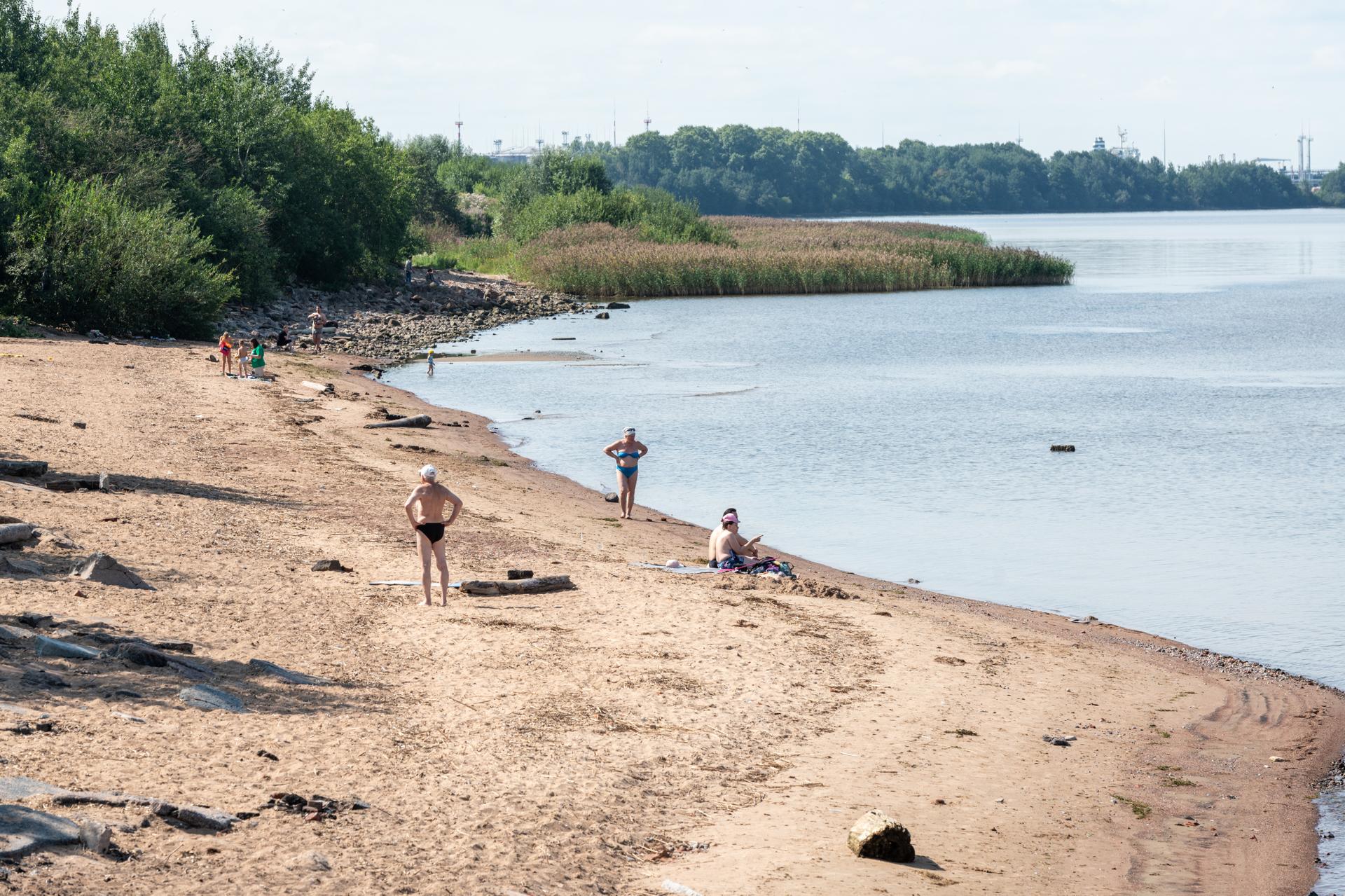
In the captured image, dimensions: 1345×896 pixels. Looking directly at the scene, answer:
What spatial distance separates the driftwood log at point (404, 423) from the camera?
29.8 m

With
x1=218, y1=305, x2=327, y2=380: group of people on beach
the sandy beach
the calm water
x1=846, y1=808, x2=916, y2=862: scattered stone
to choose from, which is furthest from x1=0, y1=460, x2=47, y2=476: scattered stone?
A: x1=218, y1=305, x2=327, y2=380: group of people on beach

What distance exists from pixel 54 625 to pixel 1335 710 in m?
12.3

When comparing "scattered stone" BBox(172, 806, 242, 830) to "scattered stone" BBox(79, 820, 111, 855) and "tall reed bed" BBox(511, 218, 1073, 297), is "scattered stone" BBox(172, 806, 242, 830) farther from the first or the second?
"tall reed bed" BBox(511, 218, 1073, 297)

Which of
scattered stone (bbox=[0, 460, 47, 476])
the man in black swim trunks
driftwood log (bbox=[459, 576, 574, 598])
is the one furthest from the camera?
scattered stone (bbox=[0, 460, 47, 476])

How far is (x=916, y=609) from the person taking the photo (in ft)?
57.1

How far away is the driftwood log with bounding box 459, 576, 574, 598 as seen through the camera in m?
15.3

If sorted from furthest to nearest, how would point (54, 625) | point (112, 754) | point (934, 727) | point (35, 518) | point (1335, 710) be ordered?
point (35, 518) < point (1335, 710) < point (934, 727) < point (54, 625) < point (112, 754)

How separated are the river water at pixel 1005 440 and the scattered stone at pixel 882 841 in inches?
131

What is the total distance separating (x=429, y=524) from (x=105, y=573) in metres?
3.15

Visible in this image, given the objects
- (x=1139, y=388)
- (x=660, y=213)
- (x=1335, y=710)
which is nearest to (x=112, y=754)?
(x=1335, y=710)

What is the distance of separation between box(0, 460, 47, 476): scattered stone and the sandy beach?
648 millimetres

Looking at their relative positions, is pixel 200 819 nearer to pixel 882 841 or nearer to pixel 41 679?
pixel 41 679

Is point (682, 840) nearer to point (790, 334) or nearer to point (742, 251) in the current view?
point (790, 334)

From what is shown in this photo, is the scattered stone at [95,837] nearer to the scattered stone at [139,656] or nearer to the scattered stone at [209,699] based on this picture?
the scattered stone at [209,699]
